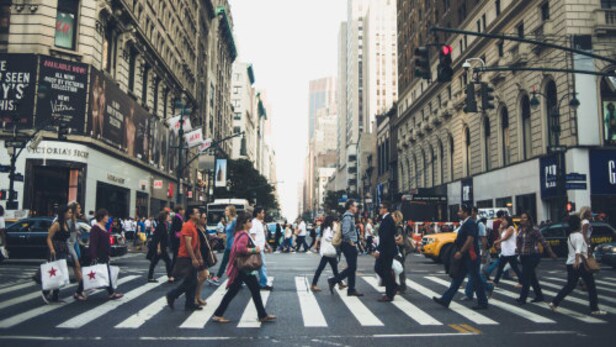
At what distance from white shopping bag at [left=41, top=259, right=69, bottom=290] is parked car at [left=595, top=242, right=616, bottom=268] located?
17.0 m

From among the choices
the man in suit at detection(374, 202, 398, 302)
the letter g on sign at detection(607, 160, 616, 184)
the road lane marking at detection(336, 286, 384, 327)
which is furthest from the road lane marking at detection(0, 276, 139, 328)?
the letter g on sign at detection(607, 160, 616, 184)

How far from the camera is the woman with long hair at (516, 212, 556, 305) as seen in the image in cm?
1040

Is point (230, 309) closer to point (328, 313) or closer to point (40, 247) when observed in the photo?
point (328, 313)

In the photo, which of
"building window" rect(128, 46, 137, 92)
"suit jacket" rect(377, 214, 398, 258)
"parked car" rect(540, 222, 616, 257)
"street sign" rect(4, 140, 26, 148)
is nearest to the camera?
"suit jacket" rect(377, 214, 398, 258)

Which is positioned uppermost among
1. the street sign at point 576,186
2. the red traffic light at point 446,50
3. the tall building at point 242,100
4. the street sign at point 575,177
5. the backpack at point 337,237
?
the tall building at point 242,100

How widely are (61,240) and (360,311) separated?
242 inches

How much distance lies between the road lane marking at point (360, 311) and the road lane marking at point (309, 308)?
60cm

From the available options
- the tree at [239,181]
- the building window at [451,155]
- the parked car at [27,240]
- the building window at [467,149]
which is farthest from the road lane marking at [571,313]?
the tree at [239,181]

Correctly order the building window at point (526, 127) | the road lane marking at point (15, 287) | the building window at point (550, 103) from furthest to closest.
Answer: the building window at point (526, 127), the building window at point (550, 103), the road lane marking at point (15, 287)

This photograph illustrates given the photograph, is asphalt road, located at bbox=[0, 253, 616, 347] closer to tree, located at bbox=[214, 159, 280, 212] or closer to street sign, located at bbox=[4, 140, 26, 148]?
street sign, located at bbox=[4, 140, 26, 148]

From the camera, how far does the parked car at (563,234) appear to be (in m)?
21.8

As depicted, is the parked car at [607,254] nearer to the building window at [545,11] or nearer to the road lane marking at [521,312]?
the road lane marking at [521,312]

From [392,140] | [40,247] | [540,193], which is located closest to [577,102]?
[540,193]

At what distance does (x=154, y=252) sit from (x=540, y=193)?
86.4 feet
